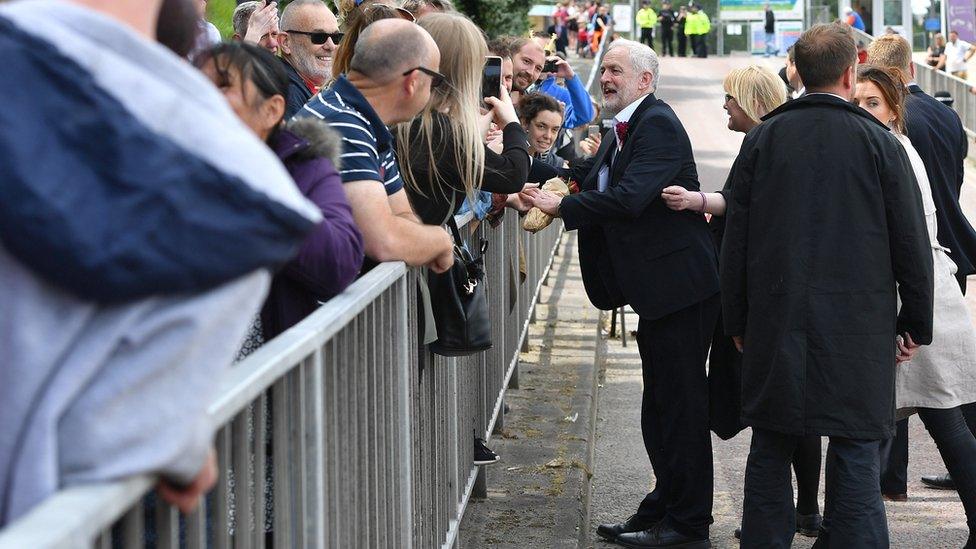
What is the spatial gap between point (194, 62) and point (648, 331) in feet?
9.58

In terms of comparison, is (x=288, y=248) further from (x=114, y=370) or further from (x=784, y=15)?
(x=784, y=15)

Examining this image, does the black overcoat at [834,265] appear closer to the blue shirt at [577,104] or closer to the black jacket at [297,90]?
the black jacket at [297,90]

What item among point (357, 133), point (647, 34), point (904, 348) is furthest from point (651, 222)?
point (647, 34)

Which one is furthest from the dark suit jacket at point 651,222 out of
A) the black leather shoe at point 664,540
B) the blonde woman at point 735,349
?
the black leather shoe at point 664,540

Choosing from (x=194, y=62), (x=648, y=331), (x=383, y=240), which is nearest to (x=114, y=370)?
(x=194, y=62)

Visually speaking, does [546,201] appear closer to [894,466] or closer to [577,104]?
[894,466]

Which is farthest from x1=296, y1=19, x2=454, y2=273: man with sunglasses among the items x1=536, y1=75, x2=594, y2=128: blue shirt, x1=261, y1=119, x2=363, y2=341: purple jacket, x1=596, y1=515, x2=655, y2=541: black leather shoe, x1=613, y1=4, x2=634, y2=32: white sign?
x1=613, y1=4, x2=634, y2=32: white sign

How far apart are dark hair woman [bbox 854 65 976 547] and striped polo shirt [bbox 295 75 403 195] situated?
8.17ft

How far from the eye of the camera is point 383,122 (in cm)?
370

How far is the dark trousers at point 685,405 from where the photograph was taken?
5.32 meters

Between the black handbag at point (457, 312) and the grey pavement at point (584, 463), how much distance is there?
4.11 feet

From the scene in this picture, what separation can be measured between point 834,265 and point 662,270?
105 centimetres

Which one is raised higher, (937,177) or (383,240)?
Answer: (383,240)

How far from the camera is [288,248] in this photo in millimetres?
1503
